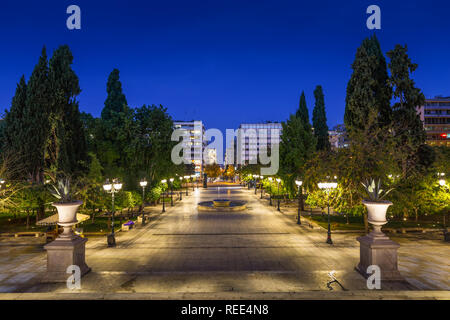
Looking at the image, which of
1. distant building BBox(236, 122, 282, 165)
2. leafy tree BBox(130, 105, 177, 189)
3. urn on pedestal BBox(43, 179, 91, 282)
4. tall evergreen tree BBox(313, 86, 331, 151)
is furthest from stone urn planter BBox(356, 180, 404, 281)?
distant building BBox(236, 122, 282, 165)

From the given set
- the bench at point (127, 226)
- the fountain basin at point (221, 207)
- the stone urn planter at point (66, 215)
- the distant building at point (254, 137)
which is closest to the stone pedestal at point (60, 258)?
the stone urn planter at point (66, 215)

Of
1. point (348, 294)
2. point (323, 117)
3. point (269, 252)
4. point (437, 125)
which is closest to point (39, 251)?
point (269, 252)

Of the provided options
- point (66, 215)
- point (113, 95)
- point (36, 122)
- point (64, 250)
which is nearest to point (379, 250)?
point (64, 250)

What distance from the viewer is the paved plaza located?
9.47 m

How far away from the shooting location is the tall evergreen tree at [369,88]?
2378 cm

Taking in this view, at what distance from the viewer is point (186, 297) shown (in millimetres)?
8352

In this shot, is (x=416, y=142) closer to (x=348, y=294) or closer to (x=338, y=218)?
(x=338, y=218)

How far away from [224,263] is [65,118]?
21958 mm

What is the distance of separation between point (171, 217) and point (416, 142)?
944 inches

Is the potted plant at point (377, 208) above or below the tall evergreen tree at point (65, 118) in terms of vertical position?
below

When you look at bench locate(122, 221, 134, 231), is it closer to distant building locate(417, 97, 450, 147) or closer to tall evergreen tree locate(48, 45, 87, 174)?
tall evergreen tree locate(48, 45, 87, 174)

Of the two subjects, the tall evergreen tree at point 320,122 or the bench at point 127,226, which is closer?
the bench at point 127,226

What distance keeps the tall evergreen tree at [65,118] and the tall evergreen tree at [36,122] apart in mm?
647

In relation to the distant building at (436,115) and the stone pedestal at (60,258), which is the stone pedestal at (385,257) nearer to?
the stone pedestal at (60,258)
